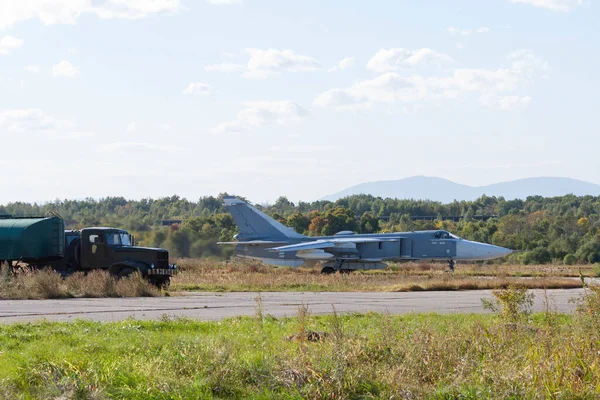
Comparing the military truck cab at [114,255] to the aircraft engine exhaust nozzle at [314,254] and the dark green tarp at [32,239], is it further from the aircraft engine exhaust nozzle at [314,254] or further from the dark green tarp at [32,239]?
the aircraft engine exhaust nozzle at [314,254]

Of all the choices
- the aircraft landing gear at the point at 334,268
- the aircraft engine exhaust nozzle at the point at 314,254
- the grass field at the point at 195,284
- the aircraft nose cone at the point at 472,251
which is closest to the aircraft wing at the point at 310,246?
the aircraft engine exhaust nozzle at the point at 314,254

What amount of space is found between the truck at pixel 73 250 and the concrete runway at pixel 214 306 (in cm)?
556

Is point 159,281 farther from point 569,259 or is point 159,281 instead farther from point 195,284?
point 569,259

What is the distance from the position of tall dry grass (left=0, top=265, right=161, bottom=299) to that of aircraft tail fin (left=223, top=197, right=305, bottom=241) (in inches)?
927

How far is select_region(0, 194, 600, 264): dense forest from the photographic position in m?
45.0

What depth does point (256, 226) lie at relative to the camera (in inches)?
1902

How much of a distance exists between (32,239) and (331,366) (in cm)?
2259

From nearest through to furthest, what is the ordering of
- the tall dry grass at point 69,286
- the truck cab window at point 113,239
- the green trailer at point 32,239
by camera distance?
1. the tall dry grass at point 69,286
2. the green trailer at point 32,239
3. the truck cab window at point 113,239

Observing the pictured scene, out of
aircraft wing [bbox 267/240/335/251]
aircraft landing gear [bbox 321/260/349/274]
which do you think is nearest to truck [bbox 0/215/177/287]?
aircraft wing [bbox 267/240/335/251]

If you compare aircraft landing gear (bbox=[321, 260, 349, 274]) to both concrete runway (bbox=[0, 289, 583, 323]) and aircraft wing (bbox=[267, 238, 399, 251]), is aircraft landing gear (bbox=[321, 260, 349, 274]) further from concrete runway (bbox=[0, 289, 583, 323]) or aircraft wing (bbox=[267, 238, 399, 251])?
concrete runway (bbox=[0, 289, 583, 323])

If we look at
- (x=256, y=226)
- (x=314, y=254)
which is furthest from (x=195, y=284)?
(x=256, y=226)

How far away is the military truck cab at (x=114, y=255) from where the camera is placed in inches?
1095

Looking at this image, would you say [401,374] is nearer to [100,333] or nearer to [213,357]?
[213,357]

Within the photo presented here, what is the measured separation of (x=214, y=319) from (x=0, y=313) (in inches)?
189
